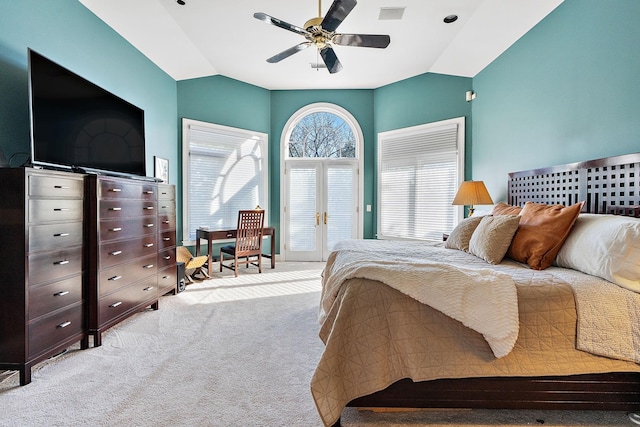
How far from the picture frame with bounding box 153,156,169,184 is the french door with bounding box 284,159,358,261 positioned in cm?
213

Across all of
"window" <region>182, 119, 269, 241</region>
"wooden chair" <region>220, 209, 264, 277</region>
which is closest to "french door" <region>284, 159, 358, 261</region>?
"window" <region>182, 119, 269, 241</region>

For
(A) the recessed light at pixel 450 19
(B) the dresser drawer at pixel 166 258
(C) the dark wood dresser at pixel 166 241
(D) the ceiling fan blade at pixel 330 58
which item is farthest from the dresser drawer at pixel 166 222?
(A) the recessed light at pixel 450 19

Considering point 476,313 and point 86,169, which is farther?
point 86,169

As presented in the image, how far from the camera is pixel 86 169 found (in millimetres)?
2527

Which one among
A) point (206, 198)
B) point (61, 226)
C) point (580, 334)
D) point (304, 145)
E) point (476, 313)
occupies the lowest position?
point (580, 334)

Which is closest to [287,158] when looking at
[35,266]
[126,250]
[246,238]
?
[246,238]

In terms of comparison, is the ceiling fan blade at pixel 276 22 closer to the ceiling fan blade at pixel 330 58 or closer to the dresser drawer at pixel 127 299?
the ceiling fan blade at pixel 330 58

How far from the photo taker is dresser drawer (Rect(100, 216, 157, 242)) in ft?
8.50

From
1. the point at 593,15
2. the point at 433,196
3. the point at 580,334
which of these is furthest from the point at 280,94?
the point at 580,334

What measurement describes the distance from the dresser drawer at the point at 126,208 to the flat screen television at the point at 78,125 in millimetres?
278

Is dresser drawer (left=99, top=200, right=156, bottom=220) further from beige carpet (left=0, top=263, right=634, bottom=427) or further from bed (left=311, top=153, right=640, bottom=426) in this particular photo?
bed (left=311, top=153, right=640, bottom=426)

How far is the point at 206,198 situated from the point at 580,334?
16.3 feet

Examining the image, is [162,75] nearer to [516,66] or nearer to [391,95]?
[391,95]

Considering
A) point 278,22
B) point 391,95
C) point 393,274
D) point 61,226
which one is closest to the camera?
point 393,274
